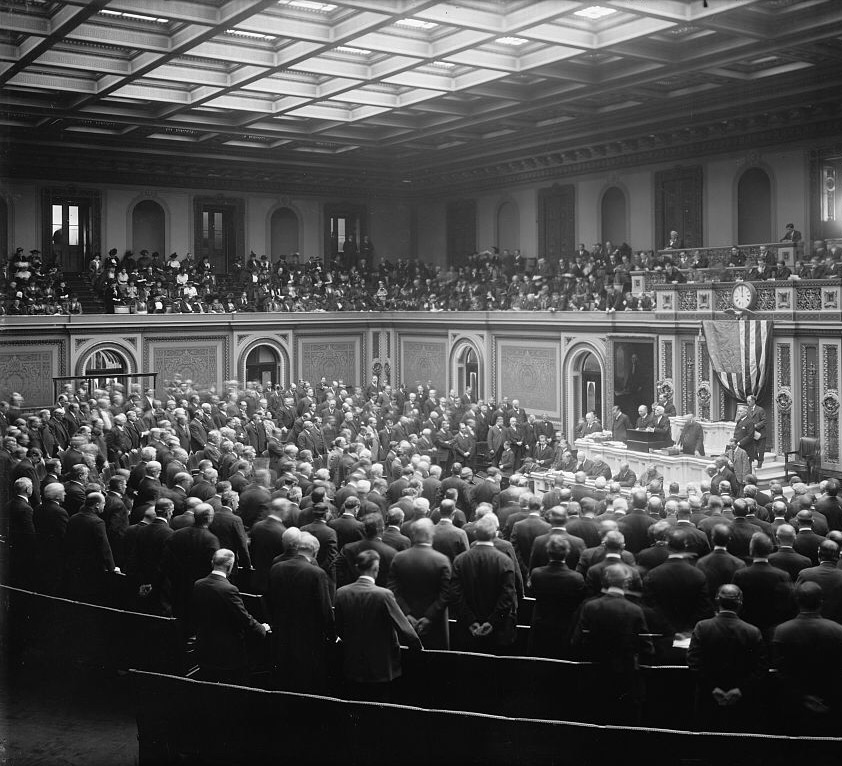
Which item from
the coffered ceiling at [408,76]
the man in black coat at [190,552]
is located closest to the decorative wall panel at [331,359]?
the coffered ceiling at [408,76]

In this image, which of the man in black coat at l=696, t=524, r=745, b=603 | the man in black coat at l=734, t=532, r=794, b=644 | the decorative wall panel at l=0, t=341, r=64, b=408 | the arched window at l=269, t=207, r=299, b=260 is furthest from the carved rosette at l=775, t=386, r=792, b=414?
the arched window at l=269, t=207, r=299, b=260

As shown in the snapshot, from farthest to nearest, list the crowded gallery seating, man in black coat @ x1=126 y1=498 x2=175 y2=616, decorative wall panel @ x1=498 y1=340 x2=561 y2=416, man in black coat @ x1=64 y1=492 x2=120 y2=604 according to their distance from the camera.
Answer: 1. decorative wall panel @ x1=498 y1=340 x2=561 y2=416
2. man in black coat @ x1=64 y1=492 x2=120 y2=604
3. man in black coat @ x1=126 y1=498 x2=175 y2=616
4. the crowded gallery seating

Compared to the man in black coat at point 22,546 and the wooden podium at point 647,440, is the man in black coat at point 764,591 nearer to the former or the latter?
the man in black coat at point 22,546

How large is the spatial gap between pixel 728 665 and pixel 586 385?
61.9ft

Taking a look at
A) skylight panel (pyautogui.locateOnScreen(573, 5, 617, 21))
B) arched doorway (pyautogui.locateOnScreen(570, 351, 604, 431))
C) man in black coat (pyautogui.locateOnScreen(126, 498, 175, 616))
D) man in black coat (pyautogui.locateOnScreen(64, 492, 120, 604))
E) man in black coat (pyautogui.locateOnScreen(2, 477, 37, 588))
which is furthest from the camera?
arched doorway (pyautogui.locateOnScreen(570, 351, 604, 431))

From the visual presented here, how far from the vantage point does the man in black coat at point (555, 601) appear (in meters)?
6.95

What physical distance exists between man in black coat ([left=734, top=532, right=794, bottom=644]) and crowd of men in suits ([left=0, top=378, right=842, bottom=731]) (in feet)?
0.04

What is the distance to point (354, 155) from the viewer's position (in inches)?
1209

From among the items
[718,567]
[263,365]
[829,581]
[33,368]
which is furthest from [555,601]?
[263,365]

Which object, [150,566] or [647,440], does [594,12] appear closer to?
[647,440]

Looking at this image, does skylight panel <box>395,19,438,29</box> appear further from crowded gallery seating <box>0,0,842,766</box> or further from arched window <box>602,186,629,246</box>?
arched window <box>602,186,629,246</box>

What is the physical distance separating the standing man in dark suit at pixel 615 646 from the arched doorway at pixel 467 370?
2133cm

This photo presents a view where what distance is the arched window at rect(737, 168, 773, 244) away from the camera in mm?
23172

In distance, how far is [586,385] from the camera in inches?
965
